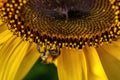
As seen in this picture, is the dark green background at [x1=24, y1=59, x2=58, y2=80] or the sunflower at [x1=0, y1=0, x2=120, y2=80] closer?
the sunflower at [x1=0, y1=0, x2=120, y2=80]

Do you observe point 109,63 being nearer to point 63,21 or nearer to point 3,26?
point 63,21

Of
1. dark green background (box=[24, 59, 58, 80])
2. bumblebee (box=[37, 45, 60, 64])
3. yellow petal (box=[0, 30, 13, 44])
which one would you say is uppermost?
yellow petal (box=[0, 30, 13, 44])

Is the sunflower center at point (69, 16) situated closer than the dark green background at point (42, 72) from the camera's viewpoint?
Yes

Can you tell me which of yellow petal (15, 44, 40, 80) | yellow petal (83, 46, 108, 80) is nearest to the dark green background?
yellow petal (15, 44, 40, 80)

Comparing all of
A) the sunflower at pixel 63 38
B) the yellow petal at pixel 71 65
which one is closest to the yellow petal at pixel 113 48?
the sunflower at pixel 63 38

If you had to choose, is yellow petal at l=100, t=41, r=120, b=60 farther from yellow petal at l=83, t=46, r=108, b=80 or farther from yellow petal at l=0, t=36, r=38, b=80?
yellow petal at l=0, t=36, r=38, b=80

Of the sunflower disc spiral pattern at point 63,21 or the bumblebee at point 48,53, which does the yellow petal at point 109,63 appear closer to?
the sunflower disc spiral pattern at point 63,21

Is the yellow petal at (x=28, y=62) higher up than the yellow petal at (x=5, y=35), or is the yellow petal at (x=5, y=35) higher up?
the yellow petal at (x=5, y=35)
